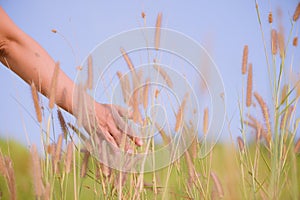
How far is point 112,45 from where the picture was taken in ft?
3.10

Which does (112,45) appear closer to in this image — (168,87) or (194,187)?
(168,87)

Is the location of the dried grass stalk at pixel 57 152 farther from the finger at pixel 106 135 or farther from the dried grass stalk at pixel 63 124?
the finger at pixel 106 135

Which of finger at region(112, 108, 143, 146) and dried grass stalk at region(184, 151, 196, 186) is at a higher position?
finger at region(112, 108, 143, 146)

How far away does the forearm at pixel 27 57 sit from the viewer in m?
0.90

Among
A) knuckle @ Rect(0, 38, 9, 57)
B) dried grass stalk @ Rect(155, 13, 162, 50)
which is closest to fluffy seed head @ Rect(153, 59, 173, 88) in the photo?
dried grass stalk @ Rect(155, 13, 162, 50)

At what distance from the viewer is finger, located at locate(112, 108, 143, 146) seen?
865 mm

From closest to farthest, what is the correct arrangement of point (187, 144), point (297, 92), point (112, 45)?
point (297, 92), point (187, 144), point (112, 45)

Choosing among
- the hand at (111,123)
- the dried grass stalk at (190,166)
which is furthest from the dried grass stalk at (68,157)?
the dried grass stalk at (190,166)

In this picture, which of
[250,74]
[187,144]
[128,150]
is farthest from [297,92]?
[128,150]

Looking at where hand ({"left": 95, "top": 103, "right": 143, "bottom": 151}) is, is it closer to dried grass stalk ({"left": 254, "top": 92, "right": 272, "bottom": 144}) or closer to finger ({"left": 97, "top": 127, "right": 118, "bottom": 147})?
finger ({"left": 97, "top": 127, "right": 118, "bottom": 147})

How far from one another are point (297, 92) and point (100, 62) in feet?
1.55

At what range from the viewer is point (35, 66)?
915 millimetres

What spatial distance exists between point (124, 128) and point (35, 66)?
0.28 metres

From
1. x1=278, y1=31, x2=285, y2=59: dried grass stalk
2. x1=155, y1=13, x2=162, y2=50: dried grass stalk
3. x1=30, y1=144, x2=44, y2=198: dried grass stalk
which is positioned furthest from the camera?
x1=155, y1=13, x2=162, y2=50: dried grass stalk
